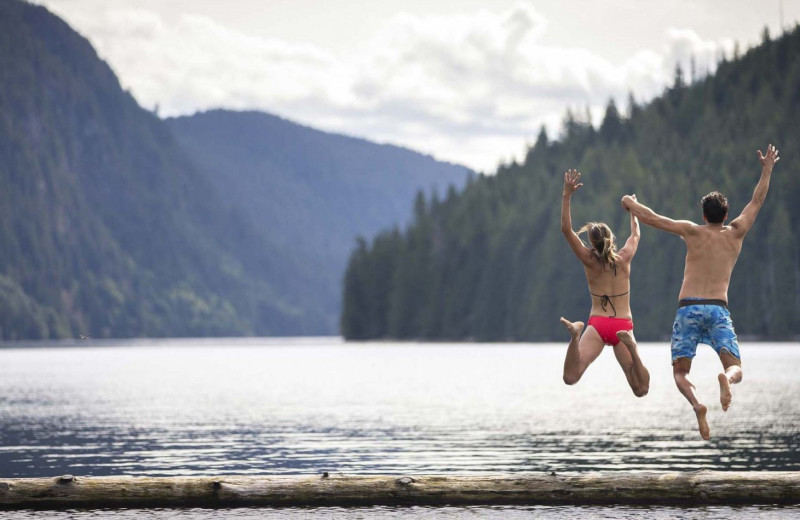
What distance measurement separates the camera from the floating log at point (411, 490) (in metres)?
19.9

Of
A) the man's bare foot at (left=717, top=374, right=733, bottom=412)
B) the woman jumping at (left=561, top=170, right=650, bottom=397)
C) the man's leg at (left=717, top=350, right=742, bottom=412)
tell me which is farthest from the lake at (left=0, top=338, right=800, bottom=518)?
the man's bare foot at (left=717, top=374, right=733, bottom=412)

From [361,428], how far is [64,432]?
1062cm

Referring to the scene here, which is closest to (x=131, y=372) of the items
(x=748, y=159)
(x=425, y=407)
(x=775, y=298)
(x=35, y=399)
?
(x=35, y=399)

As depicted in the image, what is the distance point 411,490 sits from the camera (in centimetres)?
2012

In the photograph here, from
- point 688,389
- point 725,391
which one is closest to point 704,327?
point 688,389

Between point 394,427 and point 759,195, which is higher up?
point 759,195

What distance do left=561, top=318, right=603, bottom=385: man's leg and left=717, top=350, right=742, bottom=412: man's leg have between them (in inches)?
68.9

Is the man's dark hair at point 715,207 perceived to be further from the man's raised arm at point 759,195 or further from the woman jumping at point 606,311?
the woman jumping at point 606,311

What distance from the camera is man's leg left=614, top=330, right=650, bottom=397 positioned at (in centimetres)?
1727

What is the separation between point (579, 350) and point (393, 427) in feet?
88.6

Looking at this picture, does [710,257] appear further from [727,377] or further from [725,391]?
[725,391]

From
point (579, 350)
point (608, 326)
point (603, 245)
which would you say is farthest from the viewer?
point (608, 326)

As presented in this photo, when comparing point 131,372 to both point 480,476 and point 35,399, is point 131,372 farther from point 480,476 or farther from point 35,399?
point 480,476

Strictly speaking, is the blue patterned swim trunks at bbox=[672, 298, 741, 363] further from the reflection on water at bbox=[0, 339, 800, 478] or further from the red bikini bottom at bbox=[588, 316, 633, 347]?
the reflection on water at bbox=[0, 339, 800, 478]
